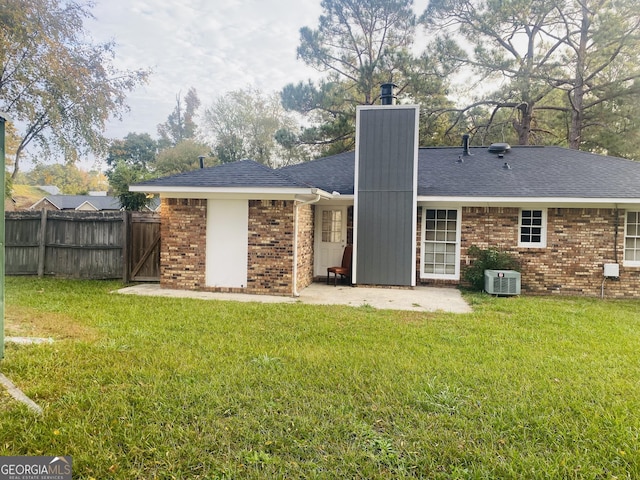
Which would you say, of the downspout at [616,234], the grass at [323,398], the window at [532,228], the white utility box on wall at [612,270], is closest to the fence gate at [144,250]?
the grass at [323,398]

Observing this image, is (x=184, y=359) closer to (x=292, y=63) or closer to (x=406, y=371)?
(x=406, y=371)

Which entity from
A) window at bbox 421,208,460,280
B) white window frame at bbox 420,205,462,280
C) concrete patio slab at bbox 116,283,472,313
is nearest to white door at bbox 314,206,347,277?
concrete patio slab at bbox 116,283,472,313

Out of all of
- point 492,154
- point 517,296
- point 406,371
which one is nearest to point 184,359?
point 406,371

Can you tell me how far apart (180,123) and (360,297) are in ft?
149

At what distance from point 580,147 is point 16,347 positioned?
2205 cm

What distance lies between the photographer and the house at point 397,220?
28.8ft

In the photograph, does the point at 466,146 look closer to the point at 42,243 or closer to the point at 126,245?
the point at 126,245

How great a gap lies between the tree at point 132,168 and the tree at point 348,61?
344 inches

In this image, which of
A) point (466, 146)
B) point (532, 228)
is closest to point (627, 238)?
point (532, 228)

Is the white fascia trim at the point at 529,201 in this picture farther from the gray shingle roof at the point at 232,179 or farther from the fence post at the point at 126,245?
the fence post at the point at 126,245

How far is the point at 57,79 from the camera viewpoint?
15.4 meters

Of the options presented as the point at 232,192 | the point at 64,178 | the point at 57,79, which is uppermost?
the point at 64,178

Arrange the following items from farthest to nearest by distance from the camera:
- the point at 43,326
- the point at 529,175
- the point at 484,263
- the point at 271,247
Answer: the point at 529,175 → the point at 484,263 → the point at 271,247 → the point at 43,326

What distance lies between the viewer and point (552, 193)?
30.9ft
